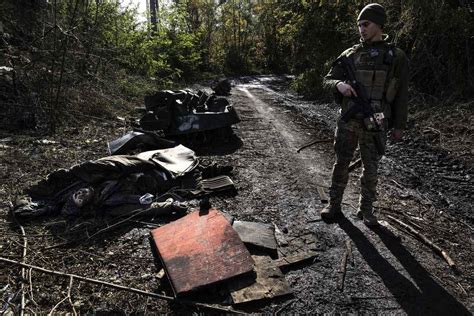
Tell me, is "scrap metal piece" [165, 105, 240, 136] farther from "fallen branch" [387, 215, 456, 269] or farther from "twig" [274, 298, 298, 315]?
"twig" [274, 298, 298, 315]

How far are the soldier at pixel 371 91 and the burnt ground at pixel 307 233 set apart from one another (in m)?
0.57

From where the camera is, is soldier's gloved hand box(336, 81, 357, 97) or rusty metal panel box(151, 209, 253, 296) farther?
soldier's gloved hand box(336, 81, 357, 97)

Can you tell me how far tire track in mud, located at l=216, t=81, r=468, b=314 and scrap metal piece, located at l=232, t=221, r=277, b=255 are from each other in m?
0.26

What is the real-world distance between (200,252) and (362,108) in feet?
6.16

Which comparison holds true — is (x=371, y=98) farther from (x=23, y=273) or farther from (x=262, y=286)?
(x=23, y=273)

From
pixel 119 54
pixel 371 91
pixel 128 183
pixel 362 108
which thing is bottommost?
pixel 128 183

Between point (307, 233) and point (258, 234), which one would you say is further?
point (307, 233)

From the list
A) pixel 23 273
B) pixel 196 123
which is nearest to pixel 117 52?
pixel 196 123

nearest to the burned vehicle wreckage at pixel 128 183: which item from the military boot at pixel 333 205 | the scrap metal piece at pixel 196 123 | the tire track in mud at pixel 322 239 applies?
the tire track in mud at pixel 322 239

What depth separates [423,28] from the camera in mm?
7754

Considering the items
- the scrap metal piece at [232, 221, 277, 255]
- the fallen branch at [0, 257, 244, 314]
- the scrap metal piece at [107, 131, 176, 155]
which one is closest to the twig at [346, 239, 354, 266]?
the scrap metal piece at [232, 221, 277, 255]

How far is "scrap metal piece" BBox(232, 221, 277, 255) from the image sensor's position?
3.20m

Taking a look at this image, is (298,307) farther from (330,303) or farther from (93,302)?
(93,302)

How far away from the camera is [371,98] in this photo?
10.6 ft
